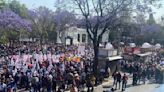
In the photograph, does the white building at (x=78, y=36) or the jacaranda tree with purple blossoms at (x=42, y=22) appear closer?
the jacaranda tree with purple blossoms at (x=42, y=22)

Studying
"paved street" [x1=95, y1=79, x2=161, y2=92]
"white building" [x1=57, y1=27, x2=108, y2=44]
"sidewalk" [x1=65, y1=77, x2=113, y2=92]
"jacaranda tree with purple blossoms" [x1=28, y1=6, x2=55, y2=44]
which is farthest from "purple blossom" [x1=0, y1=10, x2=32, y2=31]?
"white building" [x1=57, y1=27, x2=108, y2=44]

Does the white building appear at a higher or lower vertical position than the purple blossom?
lower

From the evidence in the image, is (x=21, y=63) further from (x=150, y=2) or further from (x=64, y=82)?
(x=150, y=2)

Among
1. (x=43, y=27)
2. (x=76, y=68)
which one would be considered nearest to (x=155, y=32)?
(x=43, y=27)

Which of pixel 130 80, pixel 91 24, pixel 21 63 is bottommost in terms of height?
pixel 130 80

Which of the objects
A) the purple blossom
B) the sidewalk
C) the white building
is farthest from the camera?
the white building

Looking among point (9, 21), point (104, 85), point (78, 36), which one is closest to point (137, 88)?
point (104, 85)

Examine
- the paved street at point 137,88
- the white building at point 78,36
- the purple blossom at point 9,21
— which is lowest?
the paved street at point 137,88

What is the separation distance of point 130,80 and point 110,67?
6.74 ft

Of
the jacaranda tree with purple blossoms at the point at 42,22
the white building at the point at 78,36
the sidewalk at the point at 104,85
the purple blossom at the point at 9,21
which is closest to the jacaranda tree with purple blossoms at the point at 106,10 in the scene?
the sidewalk at the point at 104,85

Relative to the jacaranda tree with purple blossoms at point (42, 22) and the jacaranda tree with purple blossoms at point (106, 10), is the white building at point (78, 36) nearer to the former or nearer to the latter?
the jacaranda tree with purple blossoms at point (42, 22)

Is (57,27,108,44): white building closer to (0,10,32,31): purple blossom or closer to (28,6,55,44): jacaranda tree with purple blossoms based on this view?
(28,6,55,44): jacaranda tree with purple blossoms

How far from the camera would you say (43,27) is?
70875 millimetres

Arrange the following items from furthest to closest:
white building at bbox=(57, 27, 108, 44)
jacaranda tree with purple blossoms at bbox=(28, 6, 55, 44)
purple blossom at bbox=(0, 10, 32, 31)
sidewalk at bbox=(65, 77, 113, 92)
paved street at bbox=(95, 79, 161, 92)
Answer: white building at bbox=(57, 27, 108, 44)
jacaranda tree with purple blossoms at bbox=(28, 6, 55, 44)
purple blossom at bbox=(0, 10, 32, 31)
paved street at bbox=(95, 79, 161, 92)
sidewalk at bbox=(65, 77, 113, 92)
